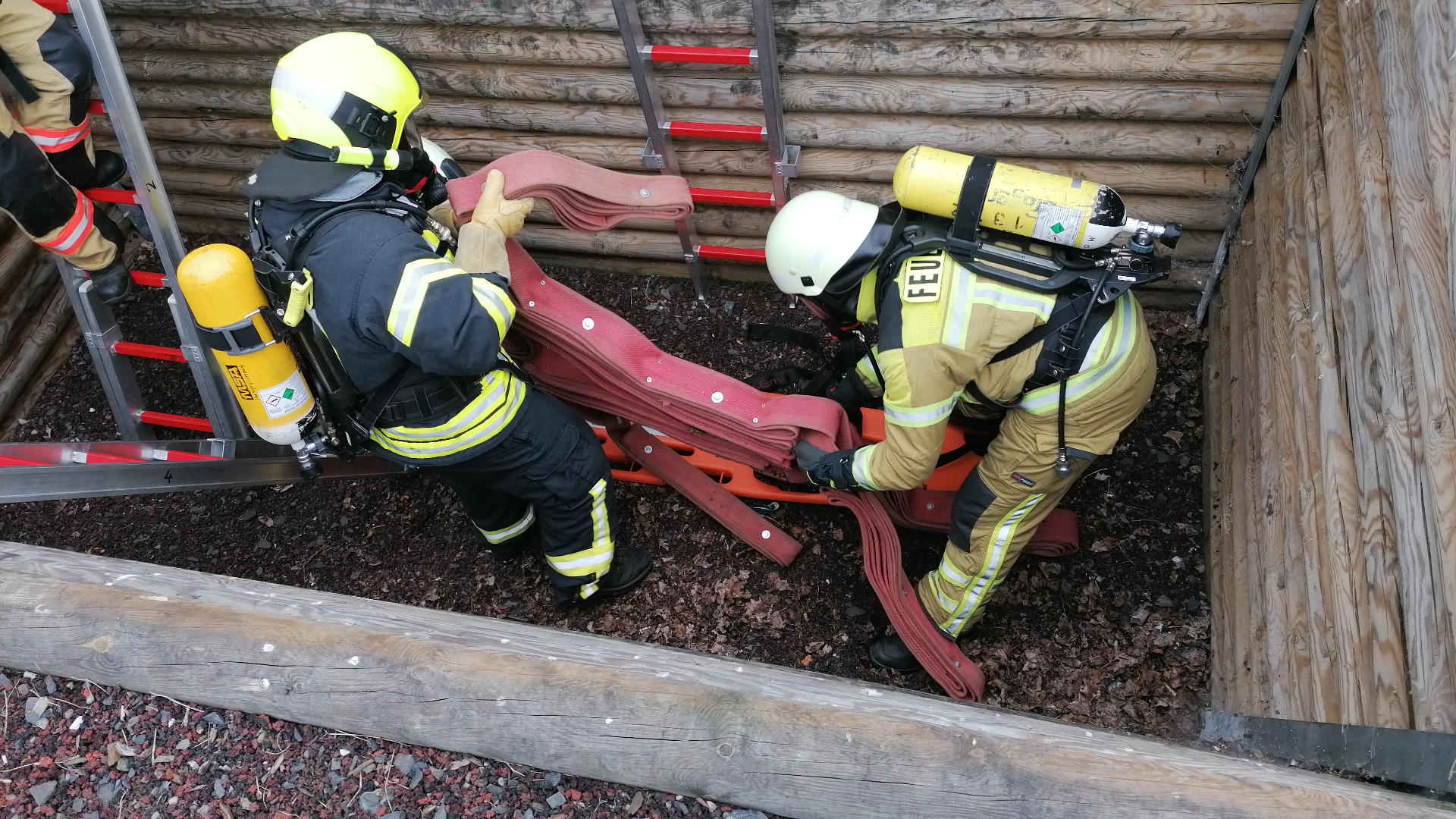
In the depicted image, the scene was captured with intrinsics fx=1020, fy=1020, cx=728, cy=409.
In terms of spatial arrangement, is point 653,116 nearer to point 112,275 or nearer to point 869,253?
point 869,253

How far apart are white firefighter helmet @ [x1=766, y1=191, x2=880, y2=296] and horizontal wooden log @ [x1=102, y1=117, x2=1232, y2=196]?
1847 millimetres

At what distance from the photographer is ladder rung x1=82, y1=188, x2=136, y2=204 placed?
193 inches

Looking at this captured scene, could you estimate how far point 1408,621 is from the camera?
9.43 ft

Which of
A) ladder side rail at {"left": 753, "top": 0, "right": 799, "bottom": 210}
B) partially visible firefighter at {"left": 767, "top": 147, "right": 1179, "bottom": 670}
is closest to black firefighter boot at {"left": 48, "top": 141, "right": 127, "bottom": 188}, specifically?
ladder side rail at {"left": 753, "top": 0, "right": 799, "bottom": 210}

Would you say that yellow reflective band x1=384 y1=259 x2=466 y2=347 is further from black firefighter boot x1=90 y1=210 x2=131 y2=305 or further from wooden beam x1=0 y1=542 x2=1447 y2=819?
black firefighter boot x1=90 y1=210 x2=131 y2=305

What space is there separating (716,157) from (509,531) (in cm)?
237

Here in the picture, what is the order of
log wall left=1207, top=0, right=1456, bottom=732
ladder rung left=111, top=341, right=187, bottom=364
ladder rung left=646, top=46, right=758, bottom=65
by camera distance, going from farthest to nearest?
ladder rung left=111, top=341, right=187, bottom=364, ladder rung left=646, top=46, right=758, bottom=65, log wall left=1207, top=0, right=1456, bottom=732

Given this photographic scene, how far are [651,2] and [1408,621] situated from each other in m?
4.10

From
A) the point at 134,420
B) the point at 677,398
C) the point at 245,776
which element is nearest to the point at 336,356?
the point at 677,398

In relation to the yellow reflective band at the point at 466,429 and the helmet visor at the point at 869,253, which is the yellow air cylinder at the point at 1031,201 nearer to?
the helmet visor at the point at 869,253

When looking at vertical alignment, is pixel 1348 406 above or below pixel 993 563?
above

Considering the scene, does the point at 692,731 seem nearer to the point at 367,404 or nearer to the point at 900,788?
the point at 900,788

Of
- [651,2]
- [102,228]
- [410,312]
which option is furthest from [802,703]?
[102,228]

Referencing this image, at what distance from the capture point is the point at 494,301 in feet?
12.4
